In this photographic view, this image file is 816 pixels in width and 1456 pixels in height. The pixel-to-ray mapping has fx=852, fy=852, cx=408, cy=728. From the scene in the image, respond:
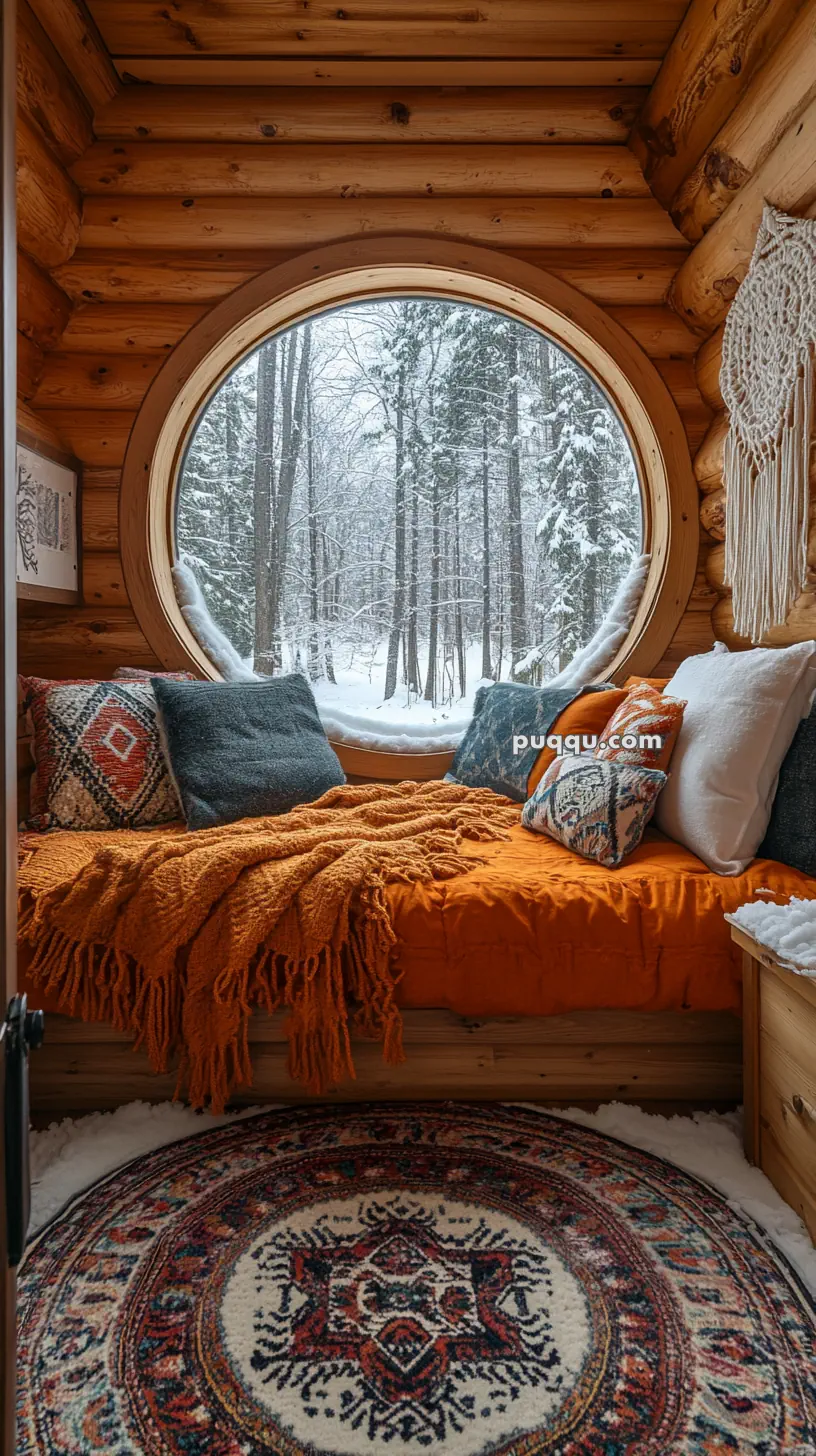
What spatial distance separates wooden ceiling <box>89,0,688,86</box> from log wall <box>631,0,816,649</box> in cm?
15

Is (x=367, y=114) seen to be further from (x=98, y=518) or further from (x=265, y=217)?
(x=98, y=518)

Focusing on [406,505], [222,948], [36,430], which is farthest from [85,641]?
[222,948]

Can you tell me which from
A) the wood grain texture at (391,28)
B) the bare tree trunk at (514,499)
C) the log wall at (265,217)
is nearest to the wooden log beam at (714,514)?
the log wall at (265,217)

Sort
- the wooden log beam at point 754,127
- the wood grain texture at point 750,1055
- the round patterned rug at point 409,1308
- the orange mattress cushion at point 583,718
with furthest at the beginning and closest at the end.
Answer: the orange mattress cushion at point 583,718, the wooden log beam at point 754,127, the wood grain texture at point 750,1055, the round patterned rug at point 409,1308

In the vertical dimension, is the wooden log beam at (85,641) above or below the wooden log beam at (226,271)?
below

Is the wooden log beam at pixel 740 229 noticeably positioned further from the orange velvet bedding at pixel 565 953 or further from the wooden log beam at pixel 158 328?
the orange velvet bedding at pixel 565 953

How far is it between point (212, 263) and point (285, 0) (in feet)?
2.34

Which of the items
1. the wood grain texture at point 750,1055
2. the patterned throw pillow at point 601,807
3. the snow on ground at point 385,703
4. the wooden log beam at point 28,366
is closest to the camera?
the wood grain texture at point 750,1055

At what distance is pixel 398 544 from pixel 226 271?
3.36 feet

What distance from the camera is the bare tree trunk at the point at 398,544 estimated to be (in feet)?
9.89

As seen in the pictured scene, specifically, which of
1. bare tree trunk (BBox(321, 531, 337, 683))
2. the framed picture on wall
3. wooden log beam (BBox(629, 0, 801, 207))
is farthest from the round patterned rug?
wooden log beam (BBox(629, 0, 801, 207))

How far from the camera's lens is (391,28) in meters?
2.40

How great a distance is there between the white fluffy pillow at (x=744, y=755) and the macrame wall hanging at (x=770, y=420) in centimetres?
33

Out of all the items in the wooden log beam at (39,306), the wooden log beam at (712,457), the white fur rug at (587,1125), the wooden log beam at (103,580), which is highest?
the wooden log beam at (39,306)
